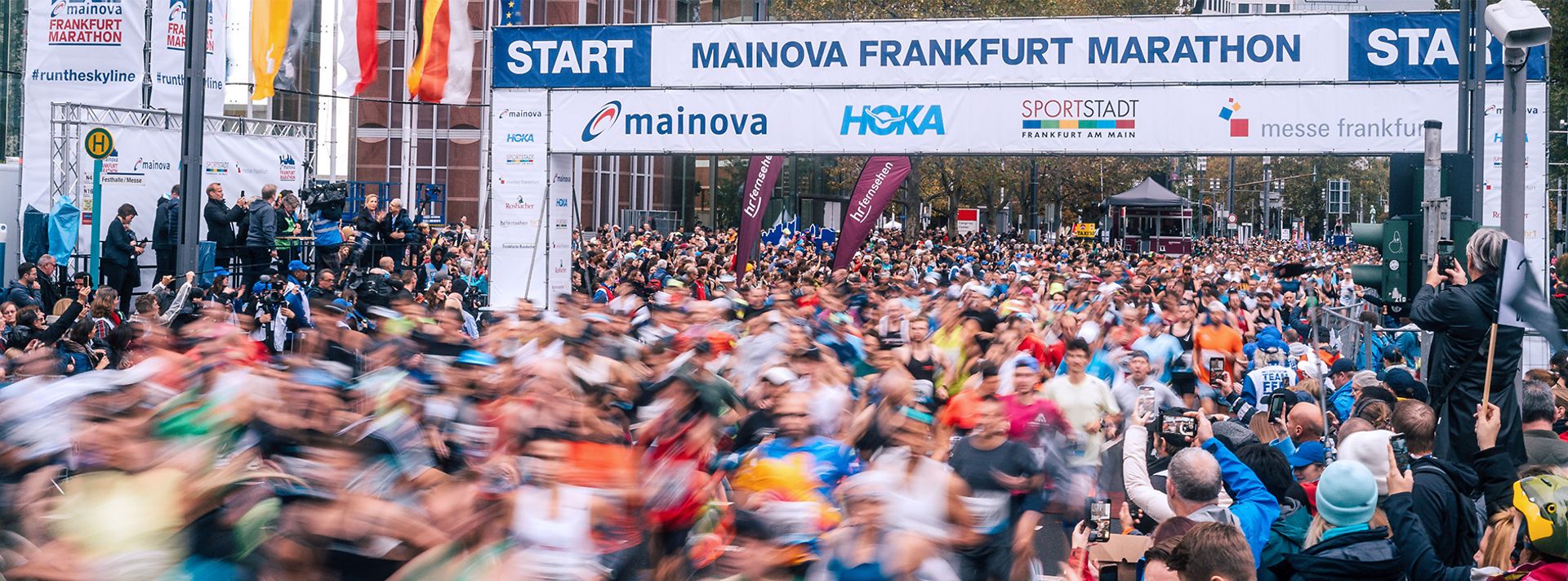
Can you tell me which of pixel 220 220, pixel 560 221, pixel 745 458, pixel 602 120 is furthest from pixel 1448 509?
pixel 220 220

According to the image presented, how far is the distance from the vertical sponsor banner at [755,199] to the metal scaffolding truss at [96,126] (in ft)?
27.3

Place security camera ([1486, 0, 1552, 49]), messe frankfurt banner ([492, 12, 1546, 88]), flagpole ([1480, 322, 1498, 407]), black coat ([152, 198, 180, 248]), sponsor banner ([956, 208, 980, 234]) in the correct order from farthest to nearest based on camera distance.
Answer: sponsor banner ([956, 208, 980, 234]) → black coat ([152, 198, 180, 248]) → messe frankfurt banner ([492, 12, 1546, 88]) → security camera ([1486, 0, 1552, 49]) → flagpole ([1480, 322, 1498, 407])

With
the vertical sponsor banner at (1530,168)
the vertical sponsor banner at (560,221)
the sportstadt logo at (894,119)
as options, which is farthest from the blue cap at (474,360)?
the vertical sponsor banner at (1530,168)

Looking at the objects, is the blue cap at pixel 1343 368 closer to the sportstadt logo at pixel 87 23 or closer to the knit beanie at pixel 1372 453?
the knit beanie at pixel 1372 453

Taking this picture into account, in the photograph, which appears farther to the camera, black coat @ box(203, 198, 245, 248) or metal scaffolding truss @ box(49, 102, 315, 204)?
metal scaffolding truss @ box(49, 102, 315, 204)

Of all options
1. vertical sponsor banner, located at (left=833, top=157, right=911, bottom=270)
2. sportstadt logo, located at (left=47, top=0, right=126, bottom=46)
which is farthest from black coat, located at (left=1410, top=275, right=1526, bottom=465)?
sportstadt logo, located at (left=47, top=0, right=126, bottom=46)

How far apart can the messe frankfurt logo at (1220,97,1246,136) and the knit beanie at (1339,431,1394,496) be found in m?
Result: 11.8

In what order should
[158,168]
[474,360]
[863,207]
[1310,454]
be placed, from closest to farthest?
[1310,454]
[474,360]
[158,168]
[863,207]

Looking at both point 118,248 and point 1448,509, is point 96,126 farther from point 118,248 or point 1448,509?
point 1448,509

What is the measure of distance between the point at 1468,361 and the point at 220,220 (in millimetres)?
16696

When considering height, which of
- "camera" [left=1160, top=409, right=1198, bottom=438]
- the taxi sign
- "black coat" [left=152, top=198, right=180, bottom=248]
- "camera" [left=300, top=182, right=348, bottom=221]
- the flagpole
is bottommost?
"camera" [left=1160, top=409, right=1198, bottom=438]

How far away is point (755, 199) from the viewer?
945 inches

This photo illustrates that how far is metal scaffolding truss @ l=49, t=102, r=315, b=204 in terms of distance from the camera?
70.3 ft

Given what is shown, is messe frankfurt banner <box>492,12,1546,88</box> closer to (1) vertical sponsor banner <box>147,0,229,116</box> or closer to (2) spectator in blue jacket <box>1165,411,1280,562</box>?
(1) vertical sponsor banner <box>147,0,229,116</box>
